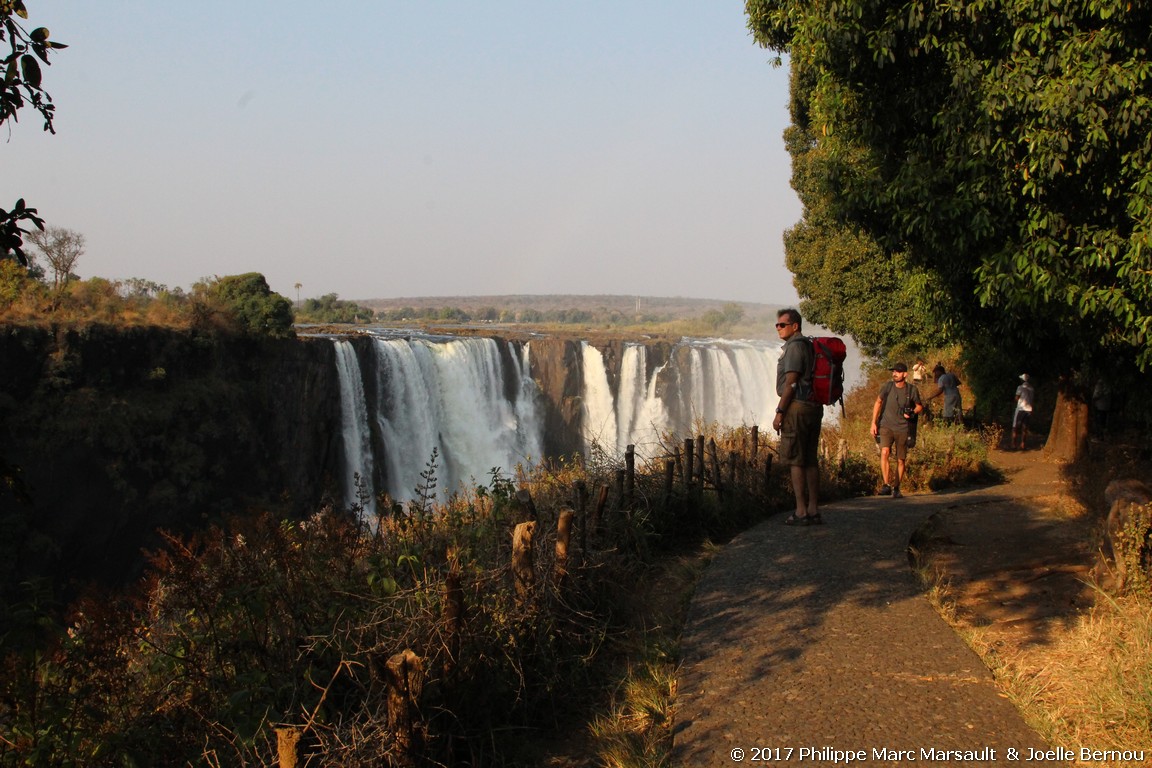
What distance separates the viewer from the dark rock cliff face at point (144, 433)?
2678 cm

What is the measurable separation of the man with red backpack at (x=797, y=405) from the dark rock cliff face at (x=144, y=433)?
2170 cm

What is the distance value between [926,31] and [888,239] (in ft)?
5.78

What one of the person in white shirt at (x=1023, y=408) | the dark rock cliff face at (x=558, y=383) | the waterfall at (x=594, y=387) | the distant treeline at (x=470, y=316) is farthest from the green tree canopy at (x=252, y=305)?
the distant treeline at (x=470, y=316)

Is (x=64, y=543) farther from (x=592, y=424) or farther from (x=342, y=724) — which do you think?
(x=342, y=724)

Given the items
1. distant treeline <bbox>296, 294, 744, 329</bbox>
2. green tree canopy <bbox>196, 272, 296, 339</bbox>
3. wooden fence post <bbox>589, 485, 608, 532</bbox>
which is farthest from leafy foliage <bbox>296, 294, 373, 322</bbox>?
wooden fence post <bbox>589, 485, 608, 532</bbox>

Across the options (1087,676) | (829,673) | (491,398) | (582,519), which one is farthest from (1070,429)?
(491,398)

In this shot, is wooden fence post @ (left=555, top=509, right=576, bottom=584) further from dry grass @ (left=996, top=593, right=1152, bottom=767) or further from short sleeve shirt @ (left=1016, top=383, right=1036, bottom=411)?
short sleeve shirt @ (left=1016, top=383, right=1036, bottom=411)

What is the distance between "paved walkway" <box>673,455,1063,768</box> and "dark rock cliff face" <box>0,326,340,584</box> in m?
22.5

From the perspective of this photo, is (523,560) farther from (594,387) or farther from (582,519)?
(594,387)

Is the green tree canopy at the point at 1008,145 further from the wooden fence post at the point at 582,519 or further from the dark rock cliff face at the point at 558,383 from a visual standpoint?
the dark rock cliff face at the point at 558,383

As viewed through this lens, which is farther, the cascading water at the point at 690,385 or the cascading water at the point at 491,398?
the cascading water at the point at 690,385

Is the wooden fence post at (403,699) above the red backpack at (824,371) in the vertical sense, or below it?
below

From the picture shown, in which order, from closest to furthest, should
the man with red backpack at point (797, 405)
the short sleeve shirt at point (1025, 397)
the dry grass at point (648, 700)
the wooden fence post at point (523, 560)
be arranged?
the dry grass at point (648, 700), the wooden fence post at point (523, 560), the man with red backpack at point (797, 405), the short sleeve shirt at point (1025, 397)

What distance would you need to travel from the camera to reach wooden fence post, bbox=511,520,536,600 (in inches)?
178
